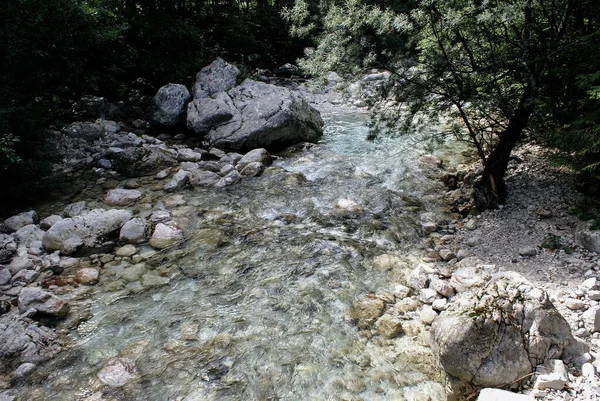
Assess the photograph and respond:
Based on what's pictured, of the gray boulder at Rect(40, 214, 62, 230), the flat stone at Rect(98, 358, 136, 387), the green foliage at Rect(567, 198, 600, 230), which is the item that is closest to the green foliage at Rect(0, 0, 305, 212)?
the gray boulder at Rect(40, 214, 62, 230)

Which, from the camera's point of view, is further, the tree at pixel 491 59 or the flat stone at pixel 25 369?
the tree at pixel 491 59

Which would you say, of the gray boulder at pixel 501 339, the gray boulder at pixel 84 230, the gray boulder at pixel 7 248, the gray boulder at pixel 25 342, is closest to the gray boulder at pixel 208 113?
the gray boulder at pixel 84 230

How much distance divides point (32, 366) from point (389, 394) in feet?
11.9

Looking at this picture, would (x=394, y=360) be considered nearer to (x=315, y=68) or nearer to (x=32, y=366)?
(x=32, y=366)

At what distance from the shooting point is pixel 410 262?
5.41 metres

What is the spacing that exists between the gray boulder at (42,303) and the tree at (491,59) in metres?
5.45

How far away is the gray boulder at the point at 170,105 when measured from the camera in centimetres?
1120

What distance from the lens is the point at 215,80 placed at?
12.0 metres

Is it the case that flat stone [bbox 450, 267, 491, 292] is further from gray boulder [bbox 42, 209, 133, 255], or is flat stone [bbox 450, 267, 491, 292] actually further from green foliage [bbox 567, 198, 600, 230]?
gray boulder [bbox 42, 209, 133, 255]

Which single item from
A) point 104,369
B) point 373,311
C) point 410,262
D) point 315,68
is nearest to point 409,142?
point 315,68

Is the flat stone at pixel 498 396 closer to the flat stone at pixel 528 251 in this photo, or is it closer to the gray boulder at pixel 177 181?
the flat stone at pixel 528 251

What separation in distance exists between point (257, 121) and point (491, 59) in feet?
20.0

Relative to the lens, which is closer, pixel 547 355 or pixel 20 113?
pixel 547 355

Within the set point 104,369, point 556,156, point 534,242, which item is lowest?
point 104,369
